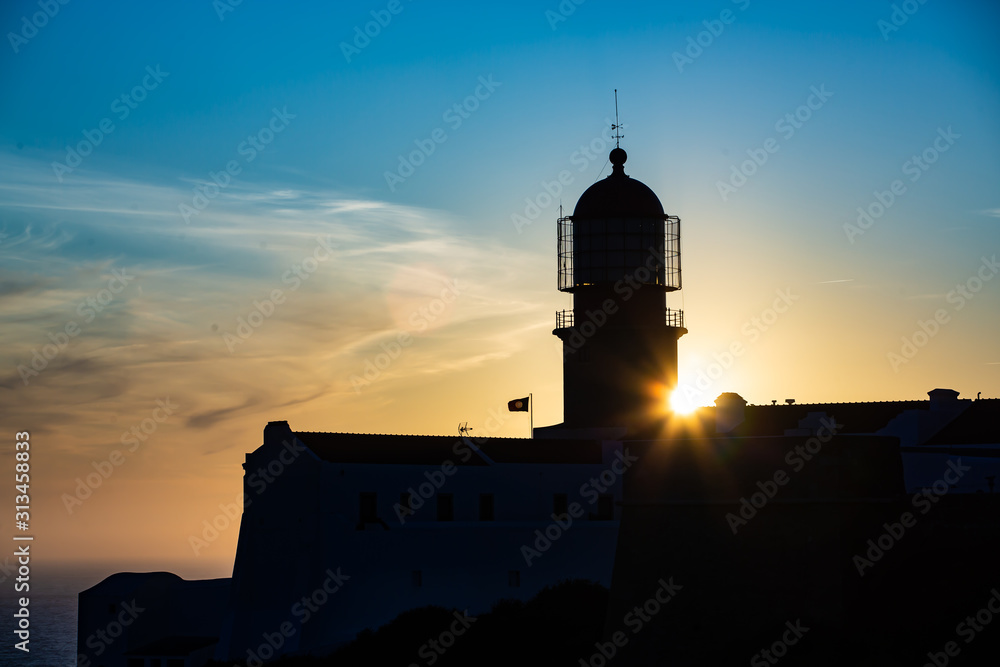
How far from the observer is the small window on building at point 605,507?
3844 centimetres

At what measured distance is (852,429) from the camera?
38656 millimetres

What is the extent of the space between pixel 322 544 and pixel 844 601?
1415cm

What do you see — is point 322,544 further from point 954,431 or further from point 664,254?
point 954,431

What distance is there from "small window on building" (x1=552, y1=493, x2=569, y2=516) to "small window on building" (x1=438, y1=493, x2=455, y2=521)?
367cm

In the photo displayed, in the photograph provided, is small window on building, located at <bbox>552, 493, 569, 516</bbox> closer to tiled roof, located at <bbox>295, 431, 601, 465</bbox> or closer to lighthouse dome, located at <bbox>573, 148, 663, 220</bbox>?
tiled roof, located at <bbox>295, 431, 601, 465</bbox>

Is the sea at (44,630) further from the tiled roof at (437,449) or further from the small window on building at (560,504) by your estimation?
the small window on building at (560,504)

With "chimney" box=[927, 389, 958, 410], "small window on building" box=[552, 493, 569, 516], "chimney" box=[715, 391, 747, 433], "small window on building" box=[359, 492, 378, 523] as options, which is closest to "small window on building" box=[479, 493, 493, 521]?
"small window on building" box=[552, 493, 569, 516]

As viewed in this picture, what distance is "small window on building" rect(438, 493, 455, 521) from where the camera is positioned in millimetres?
35438

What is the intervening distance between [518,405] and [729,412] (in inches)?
270

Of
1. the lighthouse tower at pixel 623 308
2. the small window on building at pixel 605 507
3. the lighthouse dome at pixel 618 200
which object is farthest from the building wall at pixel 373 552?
the lighthouse dome at pixel 618 200

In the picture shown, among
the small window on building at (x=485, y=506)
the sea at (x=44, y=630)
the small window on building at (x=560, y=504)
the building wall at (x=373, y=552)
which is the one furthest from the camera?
the sea at (x=44, y=630)

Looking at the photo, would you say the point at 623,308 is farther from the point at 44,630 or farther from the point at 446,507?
the point at 44,630

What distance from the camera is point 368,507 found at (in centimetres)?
3400

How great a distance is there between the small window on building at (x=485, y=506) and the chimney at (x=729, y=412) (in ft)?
27.4
